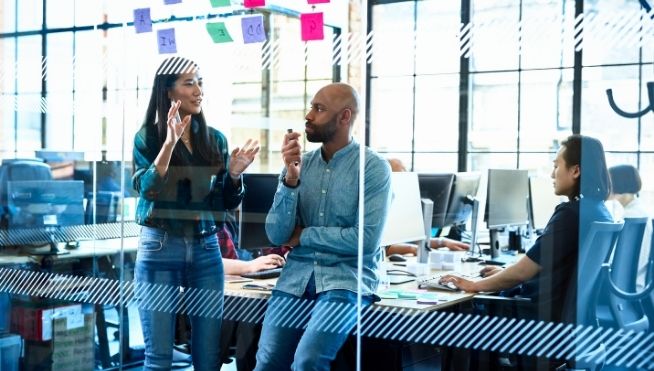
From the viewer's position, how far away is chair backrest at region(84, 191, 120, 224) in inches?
159

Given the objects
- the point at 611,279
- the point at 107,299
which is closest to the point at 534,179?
the point at 611,279

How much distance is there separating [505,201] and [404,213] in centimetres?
68

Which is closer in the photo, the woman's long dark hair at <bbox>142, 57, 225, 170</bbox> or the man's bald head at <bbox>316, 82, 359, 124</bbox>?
the man's bald head at <bbox>316, 82, 359, 124</bbox>

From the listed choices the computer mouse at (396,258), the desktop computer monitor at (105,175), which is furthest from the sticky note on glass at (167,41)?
the computer mouse at (396,258)

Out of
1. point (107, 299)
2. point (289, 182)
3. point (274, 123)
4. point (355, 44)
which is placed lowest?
point (107, 299)

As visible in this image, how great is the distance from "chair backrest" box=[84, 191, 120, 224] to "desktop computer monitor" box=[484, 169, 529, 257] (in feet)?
5.70

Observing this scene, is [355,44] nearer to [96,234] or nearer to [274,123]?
[274,123]

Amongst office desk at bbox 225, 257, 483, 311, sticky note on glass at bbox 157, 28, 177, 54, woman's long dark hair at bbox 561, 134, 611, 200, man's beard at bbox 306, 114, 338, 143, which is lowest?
office desk at bbox 225, 257, 483, 311

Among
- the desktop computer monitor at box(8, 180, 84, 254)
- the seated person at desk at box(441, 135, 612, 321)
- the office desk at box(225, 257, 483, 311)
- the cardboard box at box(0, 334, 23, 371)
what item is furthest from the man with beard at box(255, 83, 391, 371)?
the cardboard box at box(0, 334, 23, 371)

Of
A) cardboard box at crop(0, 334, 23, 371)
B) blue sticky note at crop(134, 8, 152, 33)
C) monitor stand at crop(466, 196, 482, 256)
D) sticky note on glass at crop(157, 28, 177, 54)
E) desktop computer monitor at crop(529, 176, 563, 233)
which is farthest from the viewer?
cardboard box at crop(0, 334, 23, 371)

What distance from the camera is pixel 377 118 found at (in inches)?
121

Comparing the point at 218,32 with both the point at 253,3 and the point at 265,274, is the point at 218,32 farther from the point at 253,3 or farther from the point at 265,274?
the point at 265,274

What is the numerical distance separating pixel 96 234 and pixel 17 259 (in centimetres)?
62

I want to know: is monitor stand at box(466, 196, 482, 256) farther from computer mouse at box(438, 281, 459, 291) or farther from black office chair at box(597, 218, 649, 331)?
black office chair at box(597, 218, 649, 331)
